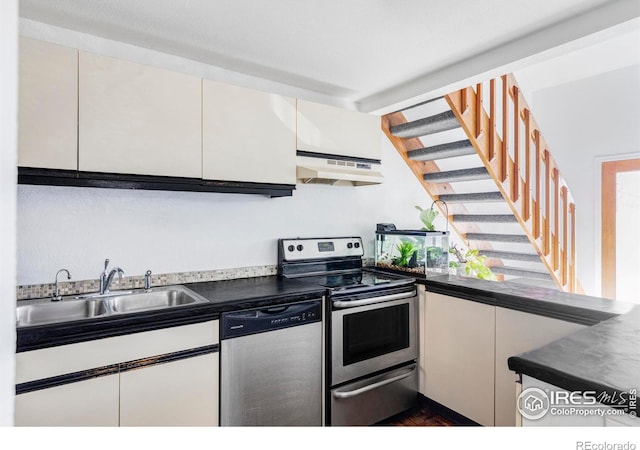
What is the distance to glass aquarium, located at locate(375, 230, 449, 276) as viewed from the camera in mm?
2719

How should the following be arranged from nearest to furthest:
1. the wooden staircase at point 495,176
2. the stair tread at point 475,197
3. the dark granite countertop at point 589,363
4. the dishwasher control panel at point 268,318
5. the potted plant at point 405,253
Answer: the dark granite countertop at point 589,363 < the dishwasher control panel at point 268,318 < the potted plant at point 405,253 < the wooden staircase at point 495,176 < the stair tread at point 475,197

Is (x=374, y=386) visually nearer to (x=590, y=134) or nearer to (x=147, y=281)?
(x=147, y=281)

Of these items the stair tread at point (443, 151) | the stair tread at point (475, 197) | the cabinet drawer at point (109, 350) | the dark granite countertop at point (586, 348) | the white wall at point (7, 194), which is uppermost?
the stair tread at point (443, 151)

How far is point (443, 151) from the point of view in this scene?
10.4 ft

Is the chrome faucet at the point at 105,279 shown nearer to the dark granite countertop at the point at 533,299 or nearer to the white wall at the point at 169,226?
the white wall at the point at 169,226

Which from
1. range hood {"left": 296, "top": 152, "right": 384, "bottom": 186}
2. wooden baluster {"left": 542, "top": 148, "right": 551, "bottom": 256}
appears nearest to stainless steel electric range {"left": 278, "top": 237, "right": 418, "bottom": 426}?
range hood {"left": 296, "top": 152, "right": 384, "bottom": 186}

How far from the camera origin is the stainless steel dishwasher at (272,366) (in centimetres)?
190

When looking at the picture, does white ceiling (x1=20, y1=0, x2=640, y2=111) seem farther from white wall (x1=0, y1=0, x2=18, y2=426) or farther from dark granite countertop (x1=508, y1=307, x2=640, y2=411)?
white wall (x1=0, y1=0, x2=18, y2=426)

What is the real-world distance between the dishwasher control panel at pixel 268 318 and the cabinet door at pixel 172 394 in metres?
0.16

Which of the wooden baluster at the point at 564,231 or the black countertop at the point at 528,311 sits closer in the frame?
the black countertop at the point at 528,311

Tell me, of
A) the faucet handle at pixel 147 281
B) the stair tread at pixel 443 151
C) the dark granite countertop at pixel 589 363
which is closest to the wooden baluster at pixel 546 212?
the stair tread at pixel 443 151

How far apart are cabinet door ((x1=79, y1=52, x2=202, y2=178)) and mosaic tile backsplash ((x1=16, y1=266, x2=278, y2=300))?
2.25ft

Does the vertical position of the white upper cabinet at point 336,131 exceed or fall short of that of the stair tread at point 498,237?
it exceeds it

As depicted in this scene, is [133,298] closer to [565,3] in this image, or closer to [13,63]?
[13,63]
